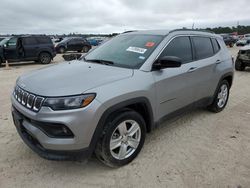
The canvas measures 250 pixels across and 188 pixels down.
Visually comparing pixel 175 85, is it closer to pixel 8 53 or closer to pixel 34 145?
pixel 34 145

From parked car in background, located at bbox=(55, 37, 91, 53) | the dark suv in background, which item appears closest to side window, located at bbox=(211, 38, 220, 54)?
the dark suv in background

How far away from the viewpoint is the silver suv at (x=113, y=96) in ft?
8.40

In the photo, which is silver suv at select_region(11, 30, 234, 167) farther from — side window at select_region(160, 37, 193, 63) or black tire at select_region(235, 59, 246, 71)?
black tire at select_region(235, 59, 246, 71)

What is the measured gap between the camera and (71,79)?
2861mm

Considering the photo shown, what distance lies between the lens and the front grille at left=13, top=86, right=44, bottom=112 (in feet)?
8.52

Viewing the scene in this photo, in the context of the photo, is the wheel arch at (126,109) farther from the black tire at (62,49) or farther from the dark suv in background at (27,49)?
the black tire at (62,49)

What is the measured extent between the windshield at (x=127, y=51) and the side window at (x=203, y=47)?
3.20 feet

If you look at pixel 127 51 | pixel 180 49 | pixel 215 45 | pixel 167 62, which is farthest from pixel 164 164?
pixel 215 45

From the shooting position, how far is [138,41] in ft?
12.4

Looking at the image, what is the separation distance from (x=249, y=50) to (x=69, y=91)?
9.88m

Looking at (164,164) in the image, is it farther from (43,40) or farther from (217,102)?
(43,40)

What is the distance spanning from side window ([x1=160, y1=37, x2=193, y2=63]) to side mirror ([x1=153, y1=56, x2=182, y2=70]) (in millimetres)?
255

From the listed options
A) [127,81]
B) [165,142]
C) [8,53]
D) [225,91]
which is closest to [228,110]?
[225,91]

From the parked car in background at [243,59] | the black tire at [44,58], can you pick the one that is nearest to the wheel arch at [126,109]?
the parked car in background at [243,59]
